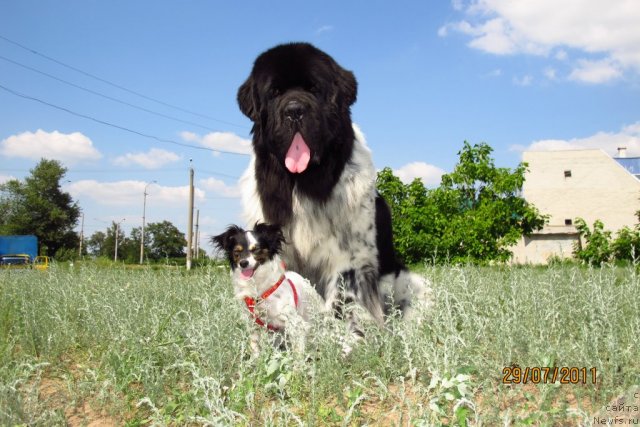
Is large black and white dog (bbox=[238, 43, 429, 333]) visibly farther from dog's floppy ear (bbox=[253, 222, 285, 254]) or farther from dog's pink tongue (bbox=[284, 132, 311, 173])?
dog's floppy ear (bbox=[253, 222, 285, 254])

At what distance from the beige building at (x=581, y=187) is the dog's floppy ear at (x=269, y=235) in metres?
43.2

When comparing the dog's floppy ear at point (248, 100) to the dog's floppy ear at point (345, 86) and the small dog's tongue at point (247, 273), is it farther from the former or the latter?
the small dog's tongue at point (247, 273)

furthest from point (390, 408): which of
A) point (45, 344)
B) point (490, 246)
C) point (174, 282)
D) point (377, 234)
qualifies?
point (490, 246)

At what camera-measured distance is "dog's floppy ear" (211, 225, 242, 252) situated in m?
4.45

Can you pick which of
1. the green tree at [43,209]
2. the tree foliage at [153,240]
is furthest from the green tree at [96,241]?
the green tree at [43,209]

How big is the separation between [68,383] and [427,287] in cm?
295

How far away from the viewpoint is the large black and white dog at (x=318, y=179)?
4.06 metres

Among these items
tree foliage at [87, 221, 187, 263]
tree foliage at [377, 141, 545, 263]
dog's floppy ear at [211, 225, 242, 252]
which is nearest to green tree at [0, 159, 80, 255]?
tree foliage at [87, 221, 187, 263]

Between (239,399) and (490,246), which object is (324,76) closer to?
(239,399)

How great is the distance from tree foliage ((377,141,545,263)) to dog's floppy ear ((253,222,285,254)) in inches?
573

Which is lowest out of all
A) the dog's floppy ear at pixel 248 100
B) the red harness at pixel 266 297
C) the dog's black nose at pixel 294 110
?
the red harness at pixel 266 297

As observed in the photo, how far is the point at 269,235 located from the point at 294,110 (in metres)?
1.01
